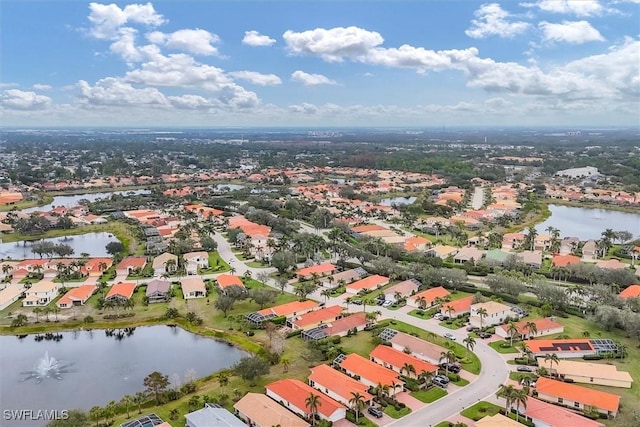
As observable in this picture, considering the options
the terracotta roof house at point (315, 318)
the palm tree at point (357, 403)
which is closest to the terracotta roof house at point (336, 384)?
the palm tree at point (357, 403)

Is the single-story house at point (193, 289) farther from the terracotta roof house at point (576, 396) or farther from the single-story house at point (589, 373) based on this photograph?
the terracotta roof house at point (576, 396)

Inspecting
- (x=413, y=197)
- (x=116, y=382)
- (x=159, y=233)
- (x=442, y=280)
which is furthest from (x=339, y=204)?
(x=116, y=382)

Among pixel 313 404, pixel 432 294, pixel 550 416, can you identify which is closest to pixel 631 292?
pixel 432 294

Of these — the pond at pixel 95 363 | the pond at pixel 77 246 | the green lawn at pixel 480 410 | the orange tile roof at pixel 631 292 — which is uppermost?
the orange tile roof at pixel 631 292

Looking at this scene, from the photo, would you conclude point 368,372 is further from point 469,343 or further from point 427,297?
point 427,297

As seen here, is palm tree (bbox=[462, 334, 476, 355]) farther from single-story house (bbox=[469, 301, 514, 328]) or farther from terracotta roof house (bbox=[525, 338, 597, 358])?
single-story house (bbox=[469, 301, 514, 328])

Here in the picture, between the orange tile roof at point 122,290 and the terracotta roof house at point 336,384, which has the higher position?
the terracotta roof house at point 336,384

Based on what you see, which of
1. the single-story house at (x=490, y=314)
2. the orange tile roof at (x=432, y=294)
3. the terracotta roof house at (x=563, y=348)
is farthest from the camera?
the orange tile roof at (x=432, y=294)

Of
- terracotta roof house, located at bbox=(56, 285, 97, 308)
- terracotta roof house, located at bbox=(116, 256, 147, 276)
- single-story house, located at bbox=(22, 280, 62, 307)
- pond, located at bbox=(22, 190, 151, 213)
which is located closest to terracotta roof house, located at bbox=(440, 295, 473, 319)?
terracotta roof house, located at bbox=(56, 285, 97, 308)
